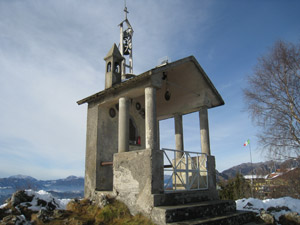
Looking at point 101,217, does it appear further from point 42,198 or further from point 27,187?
point 27,187

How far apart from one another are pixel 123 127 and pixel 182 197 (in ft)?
9.39

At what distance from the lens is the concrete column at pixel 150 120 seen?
6.96m

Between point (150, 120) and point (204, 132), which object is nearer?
point (150, 120)

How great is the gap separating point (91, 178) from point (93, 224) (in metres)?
2.90

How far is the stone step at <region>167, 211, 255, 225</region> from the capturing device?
5796 millimetres

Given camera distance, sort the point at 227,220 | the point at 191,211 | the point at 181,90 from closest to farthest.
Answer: the point at 191,211 → the point at 227,220 → the point at 181,90

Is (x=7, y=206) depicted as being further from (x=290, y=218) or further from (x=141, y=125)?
(x=290, y=218)

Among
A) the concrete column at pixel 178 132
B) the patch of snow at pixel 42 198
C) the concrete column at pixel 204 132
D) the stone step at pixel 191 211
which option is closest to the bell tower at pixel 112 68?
the concrete column at pixel 178 132

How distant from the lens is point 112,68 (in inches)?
416

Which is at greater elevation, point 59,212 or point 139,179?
point 139,179

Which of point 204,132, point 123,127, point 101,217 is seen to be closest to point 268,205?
point 204,132

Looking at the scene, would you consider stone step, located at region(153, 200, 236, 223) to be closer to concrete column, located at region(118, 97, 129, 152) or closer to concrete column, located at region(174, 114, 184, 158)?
concrete column, located at region(118, 97, 129, 152)

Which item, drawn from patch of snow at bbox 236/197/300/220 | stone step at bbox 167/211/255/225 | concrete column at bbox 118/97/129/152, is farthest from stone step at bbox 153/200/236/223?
concrete column at bbox 118/97/129/152

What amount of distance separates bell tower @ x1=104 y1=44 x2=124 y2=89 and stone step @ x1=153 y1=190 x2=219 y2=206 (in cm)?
557
